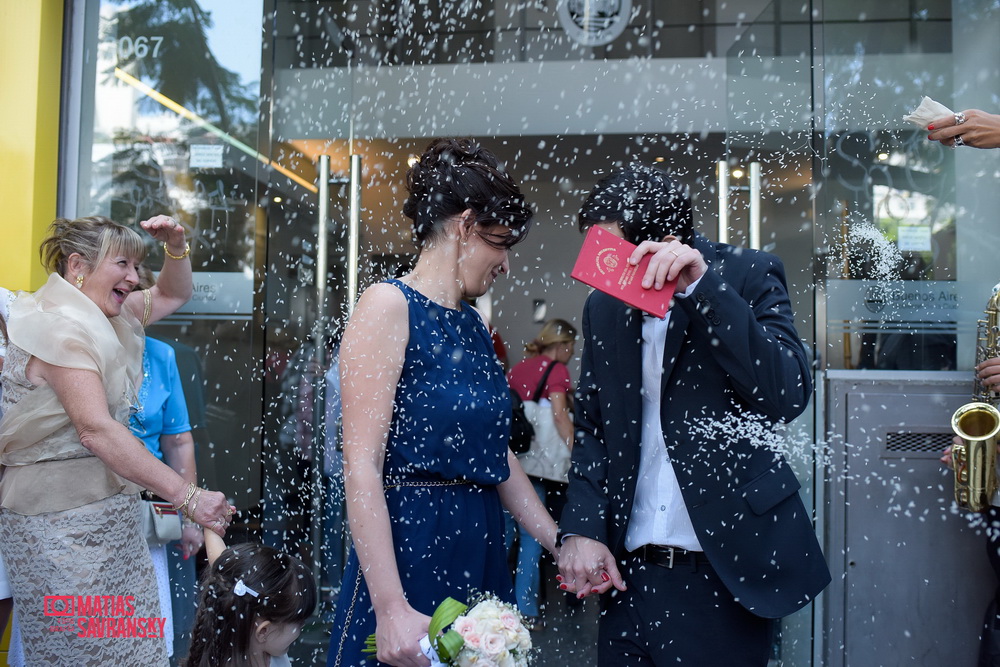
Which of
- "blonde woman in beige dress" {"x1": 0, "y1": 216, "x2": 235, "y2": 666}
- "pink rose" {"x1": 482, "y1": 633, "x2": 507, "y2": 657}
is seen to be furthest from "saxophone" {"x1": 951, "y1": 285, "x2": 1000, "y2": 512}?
"blonde woman in beige dress" {"x1": 0, "y1": 216, "x2": 235, "y2": 666}

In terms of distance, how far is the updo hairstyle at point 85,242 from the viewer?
278cm

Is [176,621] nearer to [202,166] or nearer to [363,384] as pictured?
[202,166]

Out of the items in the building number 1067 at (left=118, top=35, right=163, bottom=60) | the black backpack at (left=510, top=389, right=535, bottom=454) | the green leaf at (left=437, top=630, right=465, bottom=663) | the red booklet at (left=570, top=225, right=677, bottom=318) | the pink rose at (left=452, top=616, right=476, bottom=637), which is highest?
the building number 1067 at (left=118, top=35, right=163, bottom=60)

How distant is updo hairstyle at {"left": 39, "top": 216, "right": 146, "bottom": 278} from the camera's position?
278 centimetres

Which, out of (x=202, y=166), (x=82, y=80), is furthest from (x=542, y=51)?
(x=82, y=80)

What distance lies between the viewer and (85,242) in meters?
2.78

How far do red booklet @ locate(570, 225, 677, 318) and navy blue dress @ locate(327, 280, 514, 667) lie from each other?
1.35ft

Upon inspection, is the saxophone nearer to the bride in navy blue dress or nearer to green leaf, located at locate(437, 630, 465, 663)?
the bride in navy blue dress

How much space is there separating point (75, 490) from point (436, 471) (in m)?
1.30

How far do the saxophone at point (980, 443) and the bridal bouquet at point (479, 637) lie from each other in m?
2.49

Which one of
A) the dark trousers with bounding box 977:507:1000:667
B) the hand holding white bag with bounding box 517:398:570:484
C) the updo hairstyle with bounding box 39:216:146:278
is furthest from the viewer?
the hand holding white bag with bounding box 517:398:570:484

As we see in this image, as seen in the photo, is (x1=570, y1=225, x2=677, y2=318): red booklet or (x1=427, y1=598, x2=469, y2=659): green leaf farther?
(x1=570, y1=225, x2=677, y2=318): red booklet

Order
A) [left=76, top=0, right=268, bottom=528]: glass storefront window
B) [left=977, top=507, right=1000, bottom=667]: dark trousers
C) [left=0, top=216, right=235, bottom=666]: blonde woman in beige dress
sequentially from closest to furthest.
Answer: [left=0, top=216, right=235, bottom=666]: blonde woman in beige dress → [left=977, top=507, right=1000, bottom=667]: dark trousers → [left=76, top=0, right=268, bottom=528]: glass storefront window

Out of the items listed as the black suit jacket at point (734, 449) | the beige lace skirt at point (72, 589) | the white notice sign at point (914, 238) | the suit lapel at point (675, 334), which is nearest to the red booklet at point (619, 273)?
the black suit jacket at point (734, 449)
